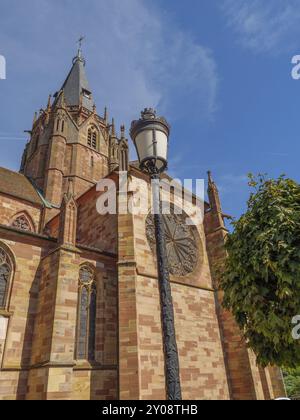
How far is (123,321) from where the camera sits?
35.9ft

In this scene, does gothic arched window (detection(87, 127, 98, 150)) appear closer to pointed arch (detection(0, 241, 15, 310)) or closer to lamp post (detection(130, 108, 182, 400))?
pointed arch (detection(0, 241, 15, 310))

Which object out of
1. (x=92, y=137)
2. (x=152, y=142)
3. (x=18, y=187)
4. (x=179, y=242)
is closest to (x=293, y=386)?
(x=179, y=242)

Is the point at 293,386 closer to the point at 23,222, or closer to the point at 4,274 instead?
the point at 23,222

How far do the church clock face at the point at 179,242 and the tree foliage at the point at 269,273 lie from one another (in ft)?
20.4

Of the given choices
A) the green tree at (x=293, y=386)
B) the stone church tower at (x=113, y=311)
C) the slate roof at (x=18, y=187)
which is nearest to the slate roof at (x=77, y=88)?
the slate roof at (x=18, y=187)

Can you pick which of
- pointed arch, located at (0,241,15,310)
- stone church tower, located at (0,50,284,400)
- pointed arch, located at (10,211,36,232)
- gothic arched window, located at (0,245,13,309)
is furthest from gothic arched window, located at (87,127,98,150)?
gothic arched window, located at (0,245,13,309)

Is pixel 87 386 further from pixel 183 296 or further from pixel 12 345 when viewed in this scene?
pixel 183 296

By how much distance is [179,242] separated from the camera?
16.8 metres

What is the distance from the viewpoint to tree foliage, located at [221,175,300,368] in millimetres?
7289

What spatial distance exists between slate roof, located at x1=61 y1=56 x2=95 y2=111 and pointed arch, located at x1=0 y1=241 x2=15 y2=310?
1051 inches

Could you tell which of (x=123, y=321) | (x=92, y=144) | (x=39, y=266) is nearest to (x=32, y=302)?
(x=39, y=266)

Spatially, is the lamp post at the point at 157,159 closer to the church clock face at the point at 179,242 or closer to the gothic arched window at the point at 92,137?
the church clock face at the point at 179,242

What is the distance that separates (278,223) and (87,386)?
332 inches

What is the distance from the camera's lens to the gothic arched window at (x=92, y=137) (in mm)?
30822
